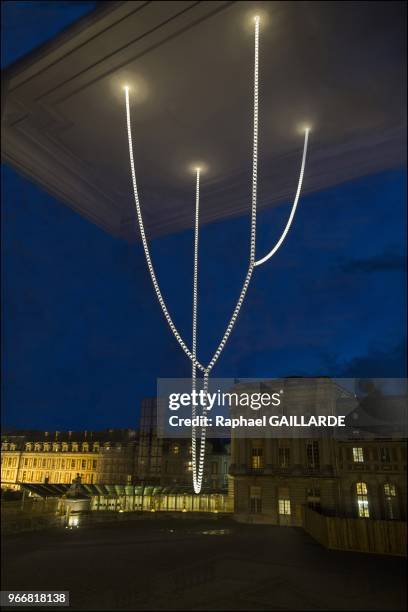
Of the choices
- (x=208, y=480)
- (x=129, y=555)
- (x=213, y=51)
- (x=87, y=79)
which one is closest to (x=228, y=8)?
(x=213, y=51)

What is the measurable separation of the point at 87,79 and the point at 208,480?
52.2 meters

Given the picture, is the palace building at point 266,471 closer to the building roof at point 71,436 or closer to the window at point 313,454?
the window at point 313,454

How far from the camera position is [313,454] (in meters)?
29.0

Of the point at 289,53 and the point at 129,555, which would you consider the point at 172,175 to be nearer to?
the point at 289,53

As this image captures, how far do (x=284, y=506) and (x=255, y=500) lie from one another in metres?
1.90

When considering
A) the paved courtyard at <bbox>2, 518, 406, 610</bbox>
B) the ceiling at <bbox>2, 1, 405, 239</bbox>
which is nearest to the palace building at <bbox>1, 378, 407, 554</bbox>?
the paved courtyard at <bbox>2, 518, 406, 610</bbox>

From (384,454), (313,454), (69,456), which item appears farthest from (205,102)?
(69,456)

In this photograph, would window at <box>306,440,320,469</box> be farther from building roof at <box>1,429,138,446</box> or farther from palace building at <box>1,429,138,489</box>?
building roof at <box>1,429,138,446</box>

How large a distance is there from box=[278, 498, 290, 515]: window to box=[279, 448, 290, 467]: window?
218cm

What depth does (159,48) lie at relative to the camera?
455 centimetres

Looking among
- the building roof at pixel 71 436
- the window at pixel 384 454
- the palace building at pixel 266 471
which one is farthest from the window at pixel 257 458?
the building roof at pixel 71 436

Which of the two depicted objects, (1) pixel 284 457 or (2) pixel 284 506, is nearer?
(2) pixel 284 506

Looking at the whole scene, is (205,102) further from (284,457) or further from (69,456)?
(69,456)

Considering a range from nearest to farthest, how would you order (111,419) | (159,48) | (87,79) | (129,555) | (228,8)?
1. (228,8)
2. (159,48)
3. (87,79)
4. (129,555)
5. (111,419)
